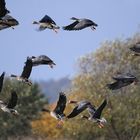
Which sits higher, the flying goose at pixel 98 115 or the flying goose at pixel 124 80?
the flying goose at pixel 124 80

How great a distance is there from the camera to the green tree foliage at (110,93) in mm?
69312

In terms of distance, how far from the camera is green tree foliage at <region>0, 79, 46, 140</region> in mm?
88375

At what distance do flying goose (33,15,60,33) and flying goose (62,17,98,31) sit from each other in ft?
3.95

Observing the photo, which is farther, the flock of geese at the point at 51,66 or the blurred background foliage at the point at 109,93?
the blurred background foliage at the point at 109,93

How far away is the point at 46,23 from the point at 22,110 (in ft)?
225

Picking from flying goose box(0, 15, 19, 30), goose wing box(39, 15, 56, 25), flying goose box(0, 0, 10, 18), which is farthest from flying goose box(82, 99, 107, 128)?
flying goose box(0, 0, 10, 18)

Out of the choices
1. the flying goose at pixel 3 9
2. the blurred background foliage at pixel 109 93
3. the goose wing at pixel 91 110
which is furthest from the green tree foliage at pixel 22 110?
the flying goose at pixel 3 9

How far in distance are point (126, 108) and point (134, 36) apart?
28.4ft

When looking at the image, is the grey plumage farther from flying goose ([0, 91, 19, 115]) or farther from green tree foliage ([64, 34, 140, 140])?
green tree foliage ([64, 34, 140, 140])

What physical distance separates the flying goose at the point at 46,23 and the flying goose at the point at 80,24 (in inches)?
47.3

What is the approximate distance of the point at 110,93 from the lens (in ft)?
230

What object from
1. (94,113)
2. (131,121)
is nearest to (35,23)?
(94,113)

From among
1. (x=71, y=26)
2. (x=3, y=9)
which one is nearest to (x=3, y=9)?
(x=3, y=9)

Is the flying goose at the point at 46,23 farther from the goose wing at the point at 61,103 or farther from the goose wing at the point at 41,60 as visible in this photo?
the goose wing at the point at 61,103
